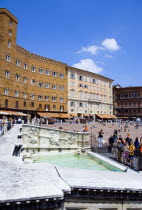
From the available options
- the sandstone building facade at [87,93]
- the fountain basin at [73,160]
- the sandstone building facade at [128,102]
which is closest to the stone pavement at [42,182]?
the fountain basin at [73,160]

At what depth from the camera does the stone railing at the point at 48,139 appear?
53.0 feet

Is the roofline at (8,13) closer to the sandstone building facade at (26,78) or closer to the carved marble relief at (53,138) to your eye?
the sandstone building facade at (26,78)

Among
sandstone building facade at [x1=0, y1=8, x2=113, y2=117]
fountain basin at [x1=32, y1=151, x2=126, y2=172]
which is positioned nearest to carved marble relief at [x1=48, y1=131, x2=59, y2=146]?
fountain basin at [x1=32, y1=151, x2=126, y2=172]

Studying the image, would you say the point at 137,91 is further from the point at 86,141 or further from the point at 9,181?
the point at 9,181

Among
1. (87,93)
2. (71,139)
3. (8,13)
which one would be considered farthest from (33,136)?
(87,93)

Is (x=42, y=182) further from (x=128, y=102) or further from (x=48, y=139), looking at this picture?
(x=128, y=102)

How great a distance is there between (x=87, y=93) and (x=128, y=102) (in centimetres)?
2399

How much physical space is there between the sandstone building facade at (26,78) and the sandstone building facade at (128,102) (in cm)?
3116

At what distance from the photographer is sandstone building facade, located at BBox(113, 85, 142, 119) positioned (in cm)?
7194

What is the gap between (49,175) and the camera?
3.90 m

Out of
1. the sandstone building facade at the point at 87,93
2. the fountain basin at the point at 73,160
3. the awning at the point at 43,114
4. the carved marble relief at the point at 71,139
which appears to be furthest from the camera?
the sandstone building facade at the point at 87,93

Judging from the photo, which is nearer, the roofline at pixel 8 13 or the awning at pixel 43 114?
the roofline at pixel 8 13

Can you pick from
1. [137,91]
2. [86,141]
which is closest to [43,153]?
[86,141]

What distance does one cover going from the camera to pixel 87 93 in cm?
5744
